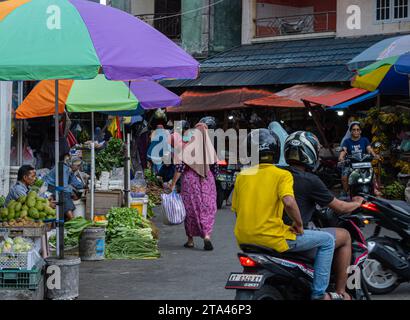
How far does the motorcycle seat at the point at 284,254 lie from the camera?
6.27 m

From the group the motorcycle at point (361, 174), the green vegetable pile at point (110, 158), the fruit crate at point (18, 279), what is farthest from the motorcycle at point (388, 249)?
the green vegetable pile at point (110, 158)

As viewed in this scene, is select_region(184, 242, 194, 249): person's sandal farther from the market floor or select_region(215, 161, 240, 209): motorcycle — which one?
select_region(215, 161, 240, 209): motorcycle

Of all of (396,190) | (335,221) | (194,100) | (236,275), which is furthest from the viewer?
(194,100)

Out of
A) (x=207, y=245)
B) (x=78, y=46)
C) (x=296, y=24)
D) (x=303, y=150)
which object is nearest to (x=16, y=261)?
(x=78, y=46)

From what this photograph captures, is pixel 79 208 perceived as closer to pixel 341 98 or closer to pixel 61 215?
pixel 61 215

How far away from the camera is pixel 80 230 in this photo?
1104 centimetres

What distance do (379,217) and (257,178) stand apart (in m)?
2.28

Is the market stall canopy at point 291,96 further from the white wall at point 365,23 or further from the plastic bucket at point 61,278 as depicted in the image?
the plastic bucket at point 61,278

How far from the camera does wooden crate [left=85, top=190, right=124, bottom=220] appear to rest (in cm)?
1345

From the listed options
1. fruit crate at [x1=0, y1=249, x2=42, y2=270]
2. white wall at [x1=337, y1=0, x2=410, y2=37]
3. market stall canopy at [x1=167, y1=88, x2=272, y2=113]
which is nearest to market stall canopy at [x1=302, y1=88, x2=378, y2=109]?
market stall canopy at [x1=167, y1=88, x2=272, y2=113]

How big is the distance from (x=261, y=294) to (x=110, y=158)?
11648mm

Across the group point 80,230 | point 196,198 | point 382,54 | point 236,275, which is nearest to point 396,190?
point 382,54

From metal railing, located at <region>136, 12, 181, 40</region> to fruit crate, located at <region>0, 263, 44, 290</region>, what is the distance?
21095mm
